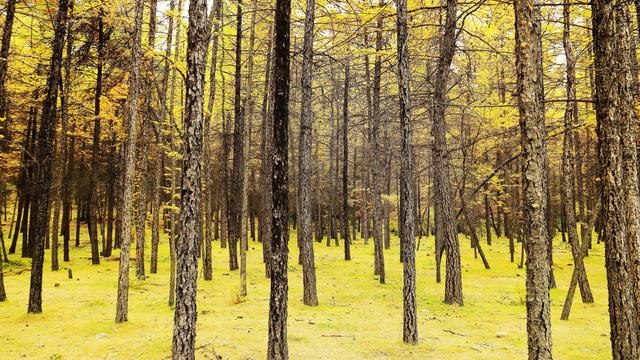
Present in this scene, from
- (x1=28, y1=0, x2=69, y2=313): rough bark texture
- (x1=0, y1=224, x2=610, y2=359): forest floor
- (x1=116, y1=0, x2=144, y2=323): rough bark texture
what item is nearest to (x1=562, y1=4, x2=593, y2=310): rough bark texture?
(x1=0, y1=224, x2=610, y2=359): forest floor

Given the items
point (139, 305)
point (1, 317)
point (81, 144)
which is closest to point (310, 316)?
point (139, 305)

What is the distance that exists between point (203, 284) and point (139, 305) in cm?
357

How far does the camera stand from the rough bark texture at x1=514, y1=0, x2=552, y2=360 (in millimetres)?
4543

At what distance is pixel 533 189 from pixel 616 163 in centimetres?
163

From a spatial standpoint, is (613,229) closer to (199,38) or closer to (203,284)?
(199,38)

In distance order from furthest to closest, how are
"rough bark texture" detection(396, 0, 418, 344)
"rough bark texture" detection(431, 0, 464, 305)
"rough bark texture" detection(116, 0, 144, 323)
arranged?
"rough bark texture" detection(431, 0, 464, 305), "rough bark texture" detection(116, 0, 144, 323), "rough bark texture" detection(396, 0, 418, 344)

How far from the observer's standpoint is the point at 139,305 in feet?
36.7

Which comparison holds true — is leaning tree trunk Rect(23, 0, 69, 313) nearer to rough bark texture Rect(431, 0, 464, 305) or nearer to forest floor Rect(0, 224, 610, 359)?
forest floor Rect(0, 224, 610, 359)

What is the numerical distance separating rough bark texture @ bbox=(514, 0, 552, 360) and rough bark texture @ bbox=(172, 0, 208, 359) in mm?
4561

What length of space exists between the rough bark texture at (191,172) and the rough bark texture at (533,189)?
4.56 metres

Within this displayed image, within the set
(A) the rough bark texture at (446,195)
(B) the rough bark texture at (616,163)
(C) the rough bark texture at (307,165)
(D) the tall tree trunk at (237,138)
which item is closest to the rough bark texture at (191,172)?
(C) the rough bark texture at (307,165)

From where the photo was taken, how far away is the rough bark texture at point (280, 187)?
6000 mm

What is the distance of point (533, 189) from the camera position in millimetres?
4629

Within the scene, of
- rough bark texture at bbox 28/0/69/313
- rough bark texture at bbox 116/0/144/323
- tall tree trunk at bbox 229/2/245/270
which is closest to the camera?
rough bark texture at bbox 116/0/144/323
